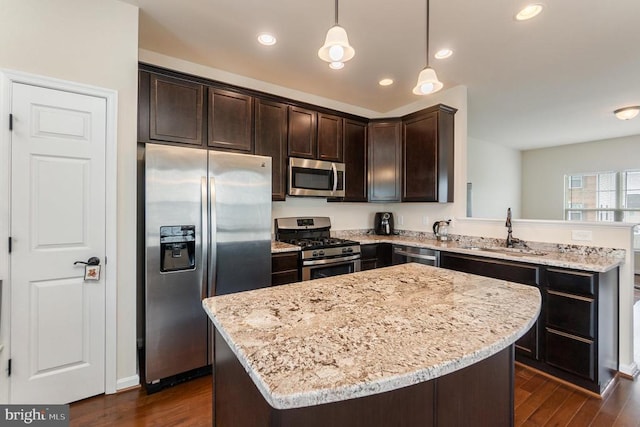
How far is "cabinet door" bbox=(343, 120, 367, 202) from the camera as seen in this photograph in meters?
3.70

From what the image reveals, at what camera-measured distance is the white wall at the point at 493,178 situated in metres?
6.23

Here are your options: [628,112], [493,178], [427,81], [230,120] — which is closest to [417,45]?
[427,81]

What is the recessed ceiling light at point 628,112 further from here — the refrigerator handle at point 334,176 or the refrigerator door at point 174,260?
the refrigerator door at point 174,260

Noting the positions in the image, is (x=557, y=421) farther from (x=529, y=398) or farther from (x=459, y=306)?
(x=459, y=306)

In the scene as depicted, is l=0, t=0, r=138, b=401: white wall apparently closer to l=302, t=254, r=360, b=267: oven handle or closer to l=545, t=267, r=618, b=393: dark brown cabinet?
l=302, t=254, r=360, b=267: oven handle

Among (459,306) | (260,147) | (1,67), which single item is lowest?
(459,306)

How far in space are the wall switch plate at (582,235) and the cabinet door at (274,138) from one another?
9.24 feet

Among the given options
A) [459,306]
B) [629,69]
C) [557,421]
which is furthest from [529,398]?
[629,69]

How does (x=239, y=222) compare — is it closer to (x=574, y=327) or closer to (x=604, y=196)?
(x=574, y=327)

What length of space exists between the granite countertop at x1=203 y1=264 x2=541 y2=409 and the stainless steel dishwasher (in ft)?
5.14

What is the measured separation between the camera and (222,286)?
7.89 ft

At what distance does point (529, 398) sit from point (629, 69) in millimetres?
3537

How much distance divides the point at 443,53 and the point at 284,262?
253 cm
